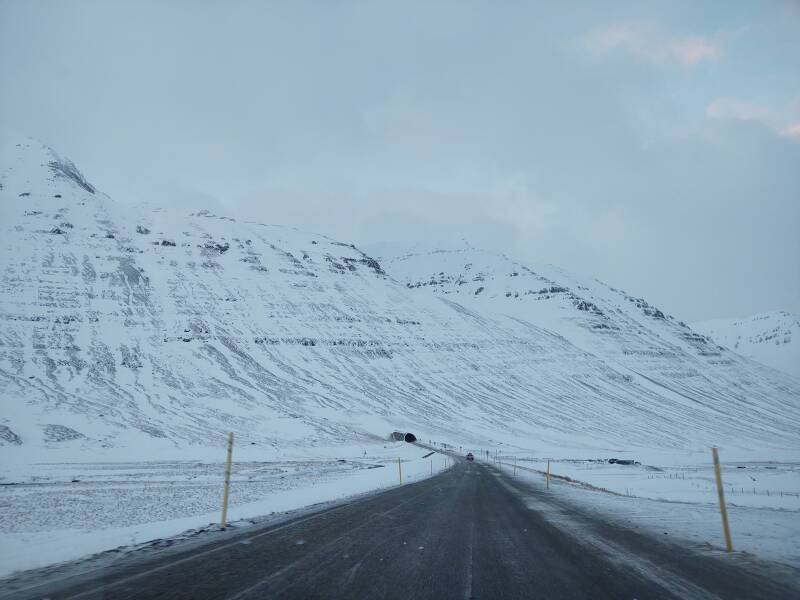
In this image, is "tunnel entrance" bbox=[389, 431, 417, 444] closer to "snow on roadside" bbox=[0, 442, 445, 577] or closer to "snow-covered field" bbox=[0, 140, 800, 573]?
"snow-covered field" bbox=[0, 140, 800, 573]

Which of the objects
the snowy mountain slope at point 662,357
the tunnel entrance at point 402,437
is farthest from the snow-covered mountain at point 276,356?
the tunnel entrance at point 402,437

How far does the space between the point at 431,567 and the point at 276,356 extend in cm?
10498

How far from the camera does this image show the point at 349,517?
12.2 meters

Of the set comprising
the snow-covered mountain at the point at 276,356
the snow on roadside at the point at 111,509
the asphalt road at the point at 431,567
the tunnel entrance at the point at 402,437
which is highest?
the snow-covered mountain at the point at 276,356

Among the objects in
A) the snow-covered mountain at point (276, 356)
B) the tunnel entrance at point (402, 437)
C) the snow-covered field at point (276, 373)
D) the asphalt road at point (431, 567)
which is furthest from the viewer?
the tunnel entrance at point (402, 437)

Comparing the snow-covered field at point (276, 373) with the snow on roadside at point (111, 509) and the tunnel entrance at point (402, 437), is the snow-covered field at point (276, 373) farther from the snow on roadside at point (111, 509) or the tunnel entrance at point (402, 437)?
the tunnel entrance at point (402, 437)

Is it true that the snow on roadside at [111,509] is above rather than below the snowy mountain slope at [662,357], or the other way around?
below

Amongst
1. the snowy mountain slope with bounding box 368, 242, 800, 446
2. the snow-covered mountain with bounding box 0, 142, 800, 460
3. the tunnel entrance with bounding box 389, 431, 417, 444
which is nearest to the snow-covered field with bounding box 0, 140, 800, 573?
the snow-covered mountain with bounding box 0, 142, 800, 460

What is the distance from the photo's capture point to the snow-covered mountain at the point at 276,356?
7969 cm

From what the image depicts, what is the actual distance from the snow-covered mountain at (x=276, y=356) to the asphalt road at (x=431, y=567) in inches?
2250

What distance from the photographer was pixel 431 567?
23.7 feet

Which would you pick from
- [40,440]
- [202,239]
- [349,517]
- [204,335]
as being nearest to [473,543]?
[349,517]

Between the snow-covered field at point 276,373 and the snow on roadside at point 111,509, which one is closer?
the snow on roadside at point 111,509

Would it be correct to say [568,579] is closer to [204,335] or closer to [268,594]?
[268,594]
